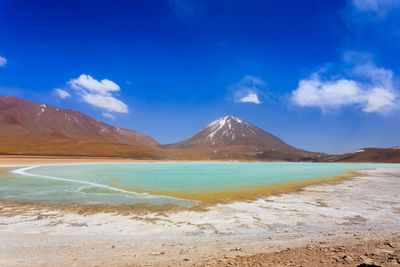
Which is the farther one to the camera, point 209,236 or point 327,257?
point 209,236

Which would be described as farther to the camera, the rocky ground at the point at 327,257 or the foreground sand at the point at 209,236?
the foreground sand at the point at 209,236

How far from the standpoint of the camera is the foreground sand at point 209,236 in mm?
4840

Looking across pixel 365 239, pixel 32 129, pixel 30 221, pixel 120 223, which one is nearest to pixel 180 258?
pixel 120 223

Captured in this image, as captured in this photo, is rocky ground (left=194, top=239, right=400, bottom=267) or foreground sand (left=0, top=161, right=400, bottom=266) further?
foreground sand (left=0, top=161, right=400, bottom=266)

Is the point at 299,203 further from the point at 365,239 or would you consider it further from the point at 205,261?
the point at 205,261

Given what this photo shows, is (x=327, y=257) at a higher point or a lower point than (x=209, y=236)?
higher

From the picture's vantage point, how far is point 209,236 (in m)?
6.75

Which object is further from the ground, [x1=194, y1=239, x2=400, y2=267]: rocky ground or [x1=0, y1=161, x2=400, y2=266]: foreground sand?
[x1=194, y1=239, x2=400, y2=267]: rocky ground

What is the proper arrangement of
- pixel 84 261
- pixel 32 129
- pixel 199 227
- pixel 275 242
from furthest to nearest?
pixel 32 129, pixel 199 227, pixel 275 242, pixel 84 261

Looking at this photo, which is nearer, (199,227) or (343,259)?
(343,259)

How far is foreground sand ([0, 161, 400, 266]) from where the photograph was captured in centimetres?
484

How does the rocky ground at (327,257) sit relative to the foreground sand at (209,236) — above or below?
above

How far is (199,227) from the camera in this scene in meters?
7.68

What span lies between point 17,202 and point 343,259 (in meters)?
14.0
